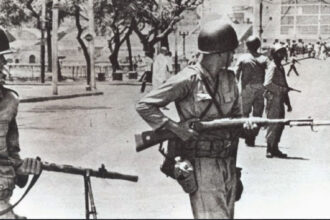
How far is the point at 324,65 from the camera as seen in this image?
793 cm

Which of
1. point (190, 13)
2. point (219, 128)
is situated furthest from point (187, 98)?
point (190, 13)

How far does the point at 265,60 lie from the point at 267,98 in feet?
1.11

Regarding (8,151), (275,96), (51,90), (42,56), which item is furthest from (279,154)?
(8,151)

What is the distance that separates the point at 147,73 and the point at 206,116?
1.80m

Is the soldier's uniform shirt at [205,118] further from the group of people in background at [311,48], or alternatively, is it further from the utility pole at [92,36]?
the group of people in background at [311,48]

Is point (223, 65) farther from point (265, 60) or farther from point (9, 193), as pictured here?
point (265, 60)

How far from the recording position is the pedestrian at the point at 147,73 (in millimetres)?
7599

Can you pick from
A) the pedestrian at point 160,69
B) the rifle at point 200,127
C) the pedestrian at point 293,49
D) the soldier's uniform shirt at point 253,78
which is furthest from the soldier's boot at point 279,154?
the rifle at point 200,127

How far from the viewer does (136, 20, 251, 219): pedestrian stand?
579 cm

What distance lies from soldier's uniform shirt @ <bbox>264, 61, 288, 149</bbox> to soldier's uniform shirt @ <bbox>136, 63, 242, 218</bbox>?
2057mm

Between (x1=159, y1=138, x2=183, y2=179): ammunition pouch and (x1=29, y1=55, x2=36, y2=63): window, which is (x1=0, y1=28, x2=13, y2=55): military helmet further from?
(x1=29, y1=55, x2=36, y2=63): window

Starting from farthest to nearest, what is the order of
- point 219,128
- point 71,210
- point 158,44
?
point 158,44, point 71,210, point 219,128

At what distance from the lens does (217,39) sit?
5879 millimetres

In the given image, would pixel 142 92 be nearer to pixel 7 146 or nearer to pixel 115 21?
pixel 115 21
